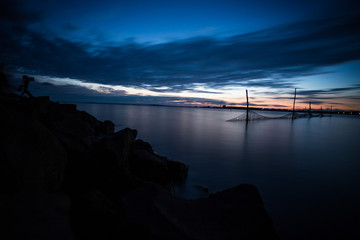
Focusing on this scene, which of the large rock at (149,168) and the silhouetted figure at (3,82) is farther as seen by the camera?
the silhouetted figure at (3,82)

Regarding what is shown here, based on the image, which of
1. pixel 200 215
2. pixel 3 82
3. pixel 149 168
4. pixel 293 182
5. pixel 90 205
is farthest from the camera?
pixel 3 82

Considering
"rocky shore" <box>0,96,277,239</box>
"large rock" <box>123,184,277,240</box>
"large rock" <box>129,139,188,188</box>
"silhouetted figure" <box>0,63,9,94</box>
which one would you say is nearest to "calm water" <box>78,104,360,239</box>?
"large rock" <box>129,139,188,188</box>

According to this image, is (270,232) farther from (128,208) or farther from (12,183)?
(12,183)

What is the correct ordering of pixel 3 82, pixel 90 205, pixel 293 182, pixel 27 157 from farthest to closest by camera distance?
pixel 3 82, pixel 293 182, pixel 27 157, pixel 90 205

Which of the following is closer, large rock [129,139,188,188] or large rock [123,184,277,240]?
large rock [123,184,277,240]

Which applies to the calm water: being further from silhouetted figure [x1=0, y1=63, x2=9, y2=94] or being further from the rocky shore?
silhouetted figure [x1=0, y1=63, x2=9, y2=94]

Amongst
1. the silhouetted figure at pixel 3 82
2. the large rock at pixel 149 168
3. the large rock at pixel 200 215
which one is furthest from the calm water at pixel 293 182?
the silhouetted figure at pixel 3 82

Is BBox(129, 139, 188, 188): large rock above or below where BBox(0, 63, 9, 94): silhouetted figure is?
below

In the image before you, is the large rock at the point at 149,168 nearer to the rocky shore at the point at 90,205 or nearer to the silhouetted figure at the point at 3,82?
the rocky shore at the point at 90,205

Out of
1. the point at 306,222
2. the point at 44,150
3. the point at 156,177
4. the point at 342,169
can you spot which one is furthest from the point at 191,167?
the point at 342,169

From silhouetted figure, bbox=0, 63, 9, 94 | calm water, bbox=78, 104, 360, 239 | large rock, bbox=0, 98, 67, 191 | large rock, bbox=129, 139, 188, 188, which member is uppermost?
silhouetted figure, bbox=0, 63, 9, 94

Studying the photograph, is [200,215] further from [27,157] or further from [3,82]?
[3,82]

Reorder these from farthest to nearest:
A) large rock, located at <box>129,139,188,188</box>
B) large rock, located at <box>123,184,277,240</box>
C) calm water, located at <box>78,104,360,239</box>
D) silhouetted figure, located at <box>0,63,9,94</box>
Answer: silhouetted figure, located at <box>0,63,9,94</box> → large rock, located at <box>129,139,188,188</box> → calm water, located at <box>78,104,360,239</box> → large rock, located at <box>123,184,277,240</box>

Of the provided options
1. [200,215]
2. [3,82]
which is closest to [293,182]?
[200,215]
